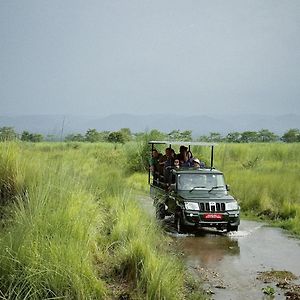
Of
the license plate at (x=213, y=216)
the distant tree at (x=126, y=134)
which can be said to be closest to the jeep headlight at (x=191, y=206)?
the license plate at (x=213, y=216)

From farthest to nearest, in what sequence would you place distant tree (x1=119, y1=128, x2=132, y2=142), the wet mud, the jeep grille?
distant tree (x1=119, y1=128, x2=132, y2=142) → the jeep grille → the wet mud

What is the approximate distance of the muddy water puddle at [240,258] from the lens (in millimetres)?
8664

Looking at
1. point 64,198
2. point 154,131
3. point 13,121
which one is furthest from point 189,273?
point 154,131

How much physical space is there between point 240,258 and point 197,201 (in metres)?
2.70

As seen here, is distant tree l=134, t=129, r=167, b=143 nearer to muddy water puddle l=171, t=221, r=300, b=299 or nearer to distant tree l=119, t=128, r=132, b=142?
muddy water puddle l=171, t=221, r=300, b=299

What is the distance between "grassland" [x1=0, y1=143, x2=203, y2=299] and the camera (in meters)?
6.45

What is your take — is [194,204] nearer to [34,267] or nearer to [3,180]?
[3,180]

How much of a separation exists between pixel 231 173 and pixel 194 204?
1088 centimetres

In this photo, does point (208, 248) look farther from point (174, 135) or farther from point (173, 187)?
point (174, 135)

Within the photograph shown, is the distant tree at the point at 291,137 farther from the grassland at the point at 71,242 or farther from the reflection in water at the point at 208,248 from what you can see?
the grassland at the point at 71,242

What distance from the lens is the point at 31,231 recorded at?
22.4 feet

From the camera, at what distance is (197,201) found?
1335 centimetres

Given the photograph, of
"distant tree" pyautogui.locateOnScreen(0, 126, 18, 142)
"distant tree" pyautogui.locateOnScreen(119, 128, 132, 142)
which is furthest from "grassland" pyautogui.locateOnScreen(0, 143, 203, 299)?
"distant tree" pyautogui.locateOnScreen(119, 128, 132, 142)

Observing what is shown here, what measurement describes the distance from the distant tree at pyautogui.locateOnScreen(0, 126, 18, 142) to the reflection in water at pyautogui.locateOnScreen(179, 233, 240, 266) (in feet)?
14.7
